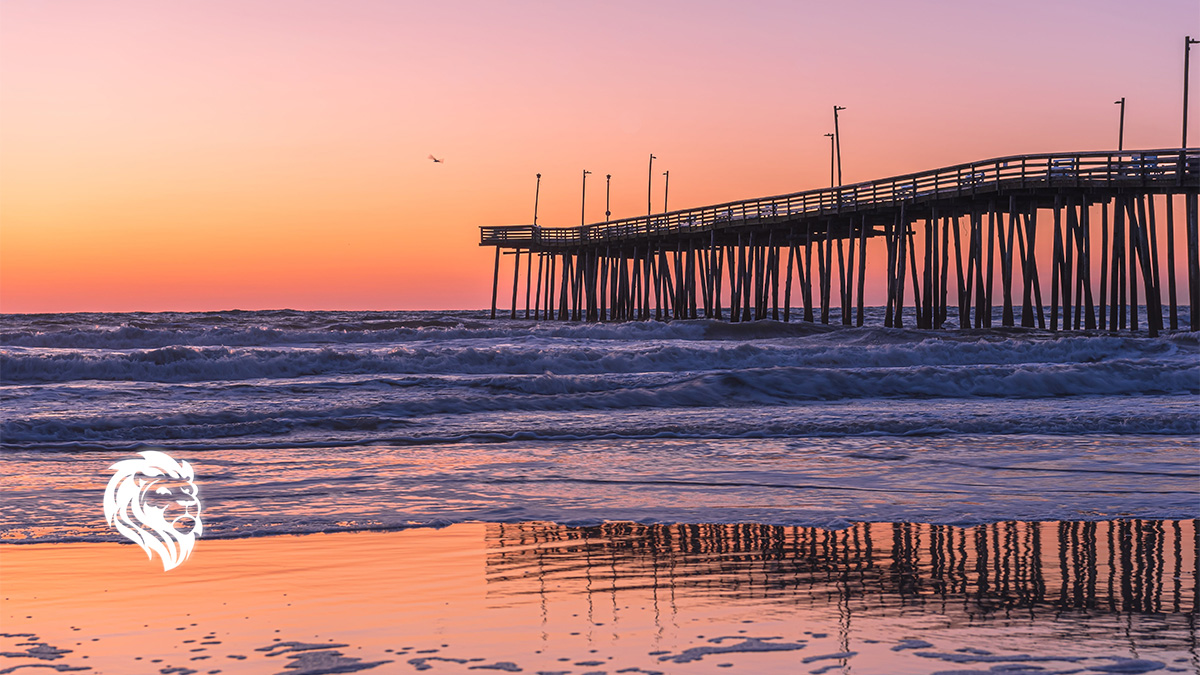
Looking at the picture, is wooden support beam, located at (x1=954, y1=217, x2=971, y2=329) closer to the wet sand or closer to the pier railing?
the pier railing

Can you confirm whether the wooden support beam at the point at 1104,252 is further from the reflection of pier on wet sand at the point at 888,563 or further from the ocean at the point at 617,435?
the reflection of pier on wet sand at the point at 888,563

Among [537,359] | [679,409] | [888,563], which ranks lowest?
[888,563]

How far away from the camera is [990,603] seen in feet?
16.2

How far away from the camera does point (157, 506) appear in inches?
296

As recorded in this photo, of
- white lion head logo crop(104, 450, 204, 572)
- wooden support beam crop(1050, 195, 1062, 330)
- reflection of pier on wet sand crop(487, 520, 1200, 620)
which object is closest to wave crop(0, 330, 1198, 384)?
wooden support beam crop(1050, 195, 1062, 330)

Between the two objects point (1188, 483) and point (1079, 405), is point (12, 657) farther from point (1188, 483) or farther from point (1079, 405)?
point (1079, 405)

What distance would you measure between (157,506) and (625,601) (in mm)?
3943

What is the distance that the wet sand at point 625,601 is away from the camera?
4082mm

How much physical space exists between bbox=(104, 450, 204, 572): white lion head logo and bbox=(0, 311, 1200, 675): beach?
12 cm

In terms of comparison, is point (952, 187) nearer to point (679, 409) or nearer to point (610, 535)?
point (679, 409)

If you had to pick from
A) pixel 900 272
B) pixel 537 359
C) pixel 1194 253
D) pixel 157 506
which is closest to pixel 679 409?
pixel 537 359

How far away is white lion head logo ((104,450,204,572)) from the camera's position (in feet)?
20.7

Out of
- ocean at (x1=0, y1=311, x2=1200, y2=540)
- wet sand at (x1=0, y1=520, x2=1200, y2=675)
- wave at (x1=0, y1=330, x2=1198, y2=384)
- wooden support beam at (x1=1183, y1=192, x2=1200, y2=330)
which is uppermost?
wooden support beam at (x1=1183, y1=192, x2=1200, y2=330)

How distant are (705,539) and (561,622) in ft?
6.43
